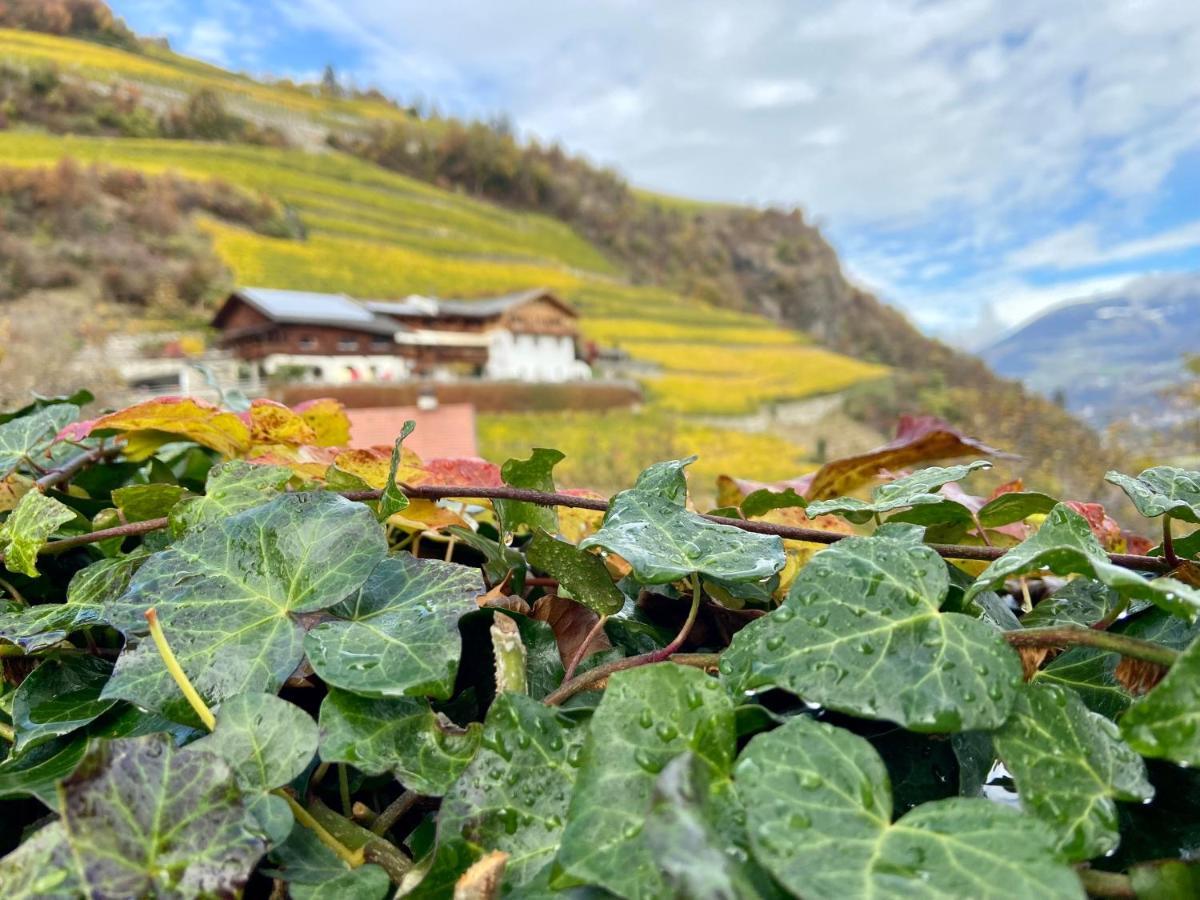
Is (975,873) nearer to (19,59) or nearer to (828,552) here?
(828,552)

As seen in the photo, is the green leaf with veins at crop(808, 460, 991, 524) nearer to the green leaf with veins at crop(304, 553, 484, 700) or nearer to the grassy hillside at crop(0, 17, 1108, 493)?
the green leaf with veins at crop(304, 553, 484, 700)

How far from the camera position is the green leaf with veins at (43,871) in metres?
0.10

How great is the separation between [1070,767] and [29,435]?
333 millimetres

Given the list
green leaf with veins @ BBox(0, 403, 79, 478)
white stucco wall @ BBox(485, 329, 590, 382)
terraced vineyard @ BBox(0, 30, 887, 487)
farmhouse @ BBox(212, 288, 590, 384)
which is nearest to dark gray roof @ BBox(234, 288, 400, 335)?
farmhouse @ BBox(212, 288, 590, 384)

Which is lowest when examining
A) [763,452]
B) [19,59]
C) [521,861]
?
[763,452]

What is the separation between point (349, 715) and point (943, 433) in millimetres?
239

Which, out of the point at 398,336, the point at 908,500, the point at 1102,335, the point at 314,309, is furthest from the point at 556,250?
the point at 1102,335

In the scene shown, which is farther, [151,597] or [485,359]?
[485,359]

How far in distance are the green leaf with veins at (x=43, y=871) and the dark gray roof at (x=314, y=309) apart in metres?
8.08

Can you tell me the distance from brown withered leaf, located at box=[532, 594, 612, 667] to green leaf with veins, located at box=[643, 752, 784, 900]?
0.26 ft

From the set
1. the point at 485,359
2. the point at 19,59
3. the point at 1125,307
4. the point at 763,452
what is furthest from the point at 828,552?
the point at 1125,307

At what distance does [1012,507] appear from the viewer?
0.20 meters

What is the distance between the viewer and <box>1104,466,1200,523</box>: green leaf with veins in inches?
6.1

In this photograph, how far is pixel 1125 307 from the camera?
36406 mm
